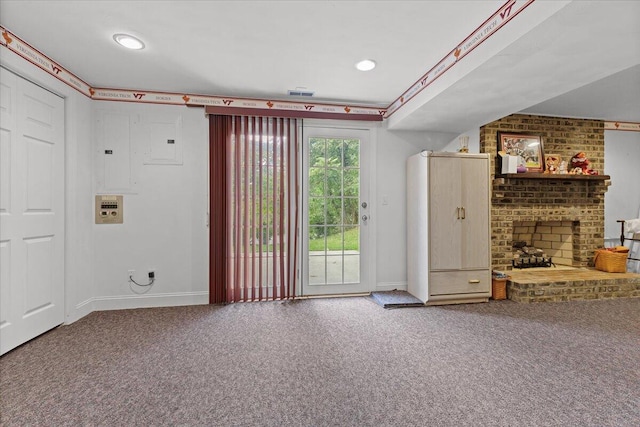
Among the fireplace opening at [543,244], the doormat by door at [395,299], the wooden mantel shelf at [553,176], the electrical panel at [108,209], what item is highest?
the wooden mantel shelf at [553,176]

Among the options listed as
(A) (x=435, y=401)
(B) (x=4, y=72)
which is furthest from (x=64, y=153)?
(A) (x=435, y=401)

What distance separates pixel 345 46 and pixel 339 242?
6.99 feet

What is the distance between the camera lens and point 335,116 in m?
3.50

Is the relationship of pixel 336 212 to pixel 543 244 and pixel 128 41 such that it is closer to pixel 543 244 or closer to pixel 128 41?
pixel 128 41

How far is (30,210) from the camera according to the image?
7.82 feet

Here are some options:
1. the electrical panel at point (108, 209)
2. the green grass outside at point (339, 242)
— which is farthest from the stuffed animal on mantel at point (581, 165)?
the electrical panel at point (108, 209)

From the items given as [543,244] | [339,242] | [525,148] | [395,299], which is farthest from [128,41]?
[543,244]

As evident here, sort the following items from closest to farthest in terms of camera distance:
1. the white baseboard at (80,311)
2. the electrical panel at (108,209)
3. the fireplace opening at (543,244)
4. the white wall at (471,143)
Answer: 1. the white baseboard at (80,311)
2. the electrical panel at (108,209)
3. the white wall at (471,143)
4. the fireplace opening at (543,244)

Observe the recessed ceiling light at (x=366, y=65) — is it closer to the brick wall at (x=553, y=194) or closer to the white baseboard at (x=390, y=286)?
the brick wall at (x=553, y=194)

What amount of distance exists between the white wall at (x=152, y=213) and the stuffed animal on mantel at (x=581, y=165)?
486 centimetres

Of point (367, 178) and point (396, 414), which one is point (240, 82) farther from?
point (396, 414)

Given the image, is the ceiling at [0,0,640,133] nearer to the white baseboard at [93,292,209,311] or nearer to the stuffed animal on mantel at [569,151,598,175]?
the stuffed animal on mantel at [569,151,598,175]

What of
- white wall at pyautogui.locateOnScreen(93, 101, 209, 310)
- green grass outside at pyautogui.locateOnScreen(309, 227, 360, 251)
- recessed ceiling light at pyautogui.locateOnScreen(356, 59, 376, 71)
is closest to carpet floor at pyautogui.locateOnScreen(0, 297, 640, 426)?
white wall at pyautogui.locateOnScreen(93, 101, 209, 310)

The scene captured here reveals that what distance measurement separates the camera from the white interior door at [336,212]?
3.55 metres
